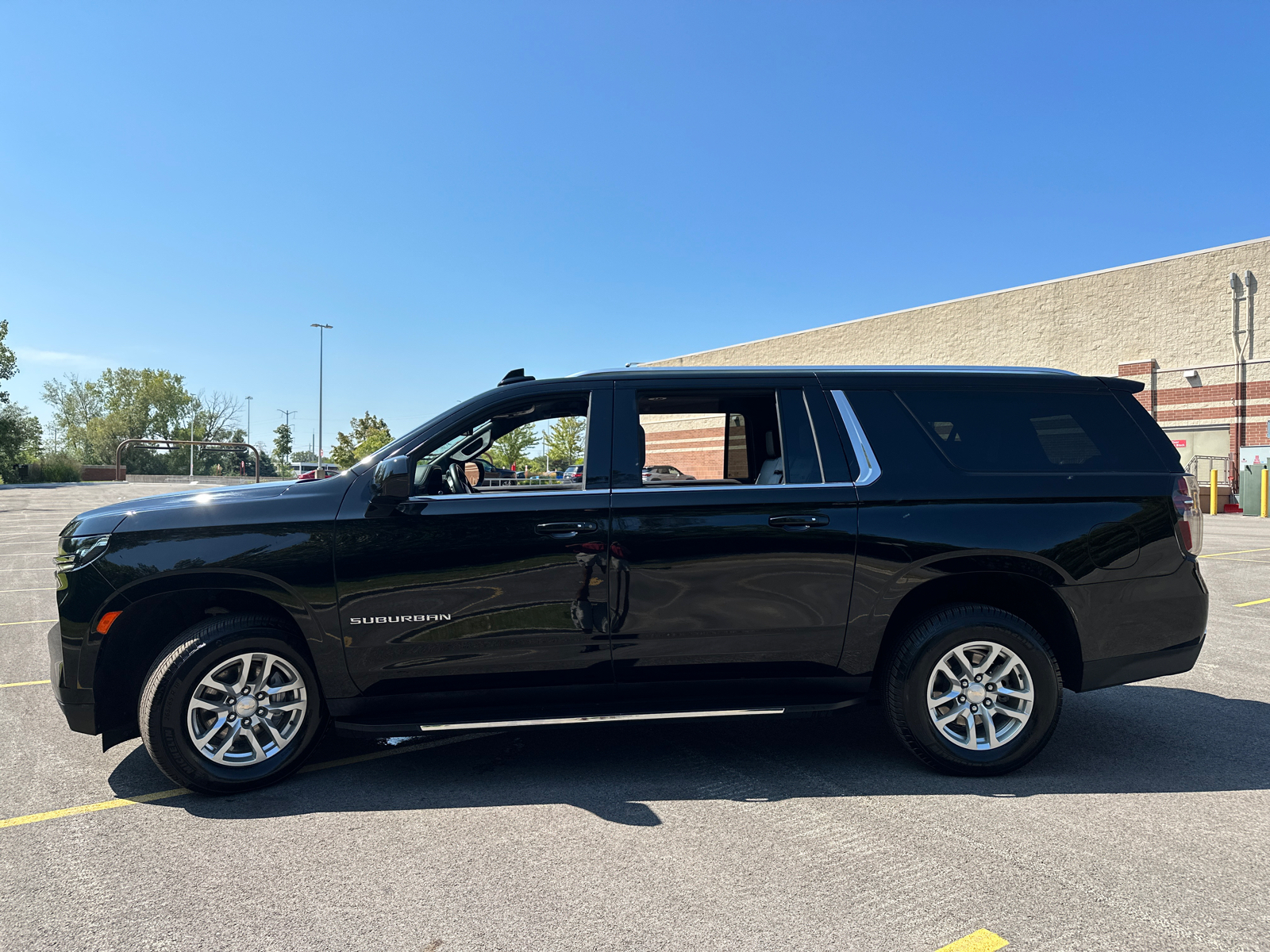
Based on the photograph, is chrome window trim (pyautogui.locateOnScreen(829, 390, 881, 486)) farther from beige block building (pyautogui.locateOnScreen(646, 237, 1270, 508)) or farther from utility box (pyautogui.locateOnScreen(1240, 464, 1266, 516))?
utility box (pyautogui.locateOnScreen(1240, 464, 1266, 516))

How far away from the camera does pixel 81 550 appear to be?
3.81 meters

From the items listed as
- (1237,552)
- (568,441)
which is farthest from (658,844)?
(1237,552)

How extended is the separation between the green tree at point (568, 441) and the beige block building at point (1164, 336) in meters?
18.6

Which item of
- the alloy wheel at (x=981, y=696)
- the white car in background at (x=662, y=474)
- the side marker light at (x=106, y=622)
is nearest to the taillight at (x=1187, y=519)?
the alloy wheel at (x=981, y=696)

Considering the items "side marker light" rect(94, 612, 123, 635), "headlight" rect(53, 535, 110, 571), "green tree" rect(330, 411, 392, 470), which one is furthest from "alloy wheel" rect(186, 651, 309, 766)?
"green tree" rect(330, 411, 392, 470)

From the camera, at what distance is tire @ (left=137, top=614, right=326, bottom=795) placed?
3721 mm

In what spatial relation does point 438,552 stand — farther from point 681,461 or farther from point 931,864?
point 931,864

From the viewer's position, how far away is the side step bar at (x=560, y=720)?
12.2 ft

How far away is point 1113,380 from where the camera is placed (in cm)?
430

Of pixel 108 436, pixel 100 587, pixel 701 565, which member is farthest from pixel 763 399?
pixel 108 436

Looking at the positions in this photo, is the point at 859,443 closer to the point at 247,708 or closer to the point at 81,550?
the point at 247,708

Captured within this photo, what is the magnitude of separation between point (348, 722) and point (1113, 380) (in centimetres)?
423

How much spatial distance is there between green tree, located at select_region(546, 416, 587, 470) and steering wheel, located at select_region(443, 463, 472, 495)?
0.44m

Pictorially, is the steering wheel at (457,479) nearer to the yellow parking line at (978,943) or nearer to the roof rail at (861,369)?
the roof rail at (861,369)
